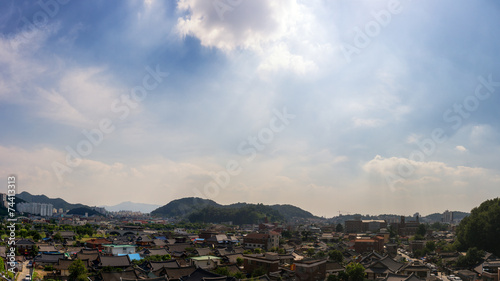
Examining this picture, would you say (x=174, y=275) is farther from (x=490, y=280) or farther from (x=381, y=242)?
(x=381, y=242)

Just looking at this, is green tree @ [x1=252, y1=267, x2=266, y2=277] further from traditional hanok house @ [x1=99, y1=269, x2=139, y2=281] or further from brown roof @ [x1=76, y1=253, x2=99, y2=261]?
brown roof @ [x1=76, y1=253, x2=99, y2=261]

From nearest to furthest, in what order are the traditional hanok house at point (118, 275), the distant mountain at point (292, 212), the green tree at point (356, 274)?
the traditional hanok house at point (118, 275) → the green tree at point (356, 274) → the distant mountain at point (292, 212)

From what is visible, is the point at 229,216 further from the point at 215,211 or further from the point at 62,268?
the point at 62,268

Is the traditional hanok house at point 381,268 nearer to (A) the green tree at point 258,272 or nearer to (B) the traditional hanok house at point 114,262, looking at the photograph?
(A) the green tree at point 258,272

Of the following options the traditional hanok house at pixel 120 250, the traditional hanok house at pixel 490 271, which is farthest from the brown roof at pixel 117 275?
the traditional hanok house at pixel 490 271

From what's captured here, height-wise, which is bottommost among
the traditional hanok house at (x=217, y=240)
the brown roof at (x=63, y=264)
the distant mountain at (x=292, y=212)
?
the distant mountain at (x=292, y=212)

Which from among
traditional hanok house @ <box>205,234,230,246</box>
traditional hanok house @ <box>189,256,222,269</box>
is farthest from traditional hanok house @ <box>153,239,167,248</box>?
traditional hanok house @ <box>189,256,222,269</box>

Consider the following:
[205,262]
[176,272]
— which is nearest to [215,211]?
[205,262]
